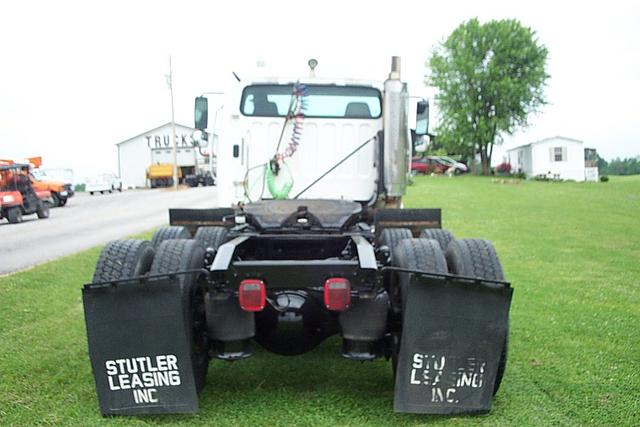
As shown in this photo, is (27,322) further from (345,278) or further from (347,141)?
(345,278)

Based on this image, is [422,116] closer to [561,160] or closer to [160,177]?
[561,160]

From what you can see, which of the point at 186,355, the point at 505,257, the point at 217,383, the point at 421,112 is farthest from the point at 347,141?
the point at 505,257

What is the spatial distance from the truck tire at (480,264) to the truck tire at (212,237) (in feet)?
7.18

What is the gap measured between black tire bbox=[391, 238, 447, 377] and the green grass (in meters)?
0.70

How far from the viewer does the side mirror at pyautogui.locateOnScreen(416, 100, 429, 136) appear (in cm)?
817

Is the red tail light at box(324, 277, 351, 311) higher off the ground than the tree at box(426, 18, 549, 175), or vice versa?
the tree at box(426, 18, 549, 175)

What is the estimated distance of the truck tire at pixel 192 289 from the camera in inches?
189

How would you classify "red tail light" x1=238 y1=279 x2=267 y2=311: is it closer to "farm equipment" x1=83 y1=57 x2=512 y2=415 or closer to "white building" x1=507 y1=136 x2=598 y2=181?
"farm equipment" x1=83 y1=57 x2=512 y2=415

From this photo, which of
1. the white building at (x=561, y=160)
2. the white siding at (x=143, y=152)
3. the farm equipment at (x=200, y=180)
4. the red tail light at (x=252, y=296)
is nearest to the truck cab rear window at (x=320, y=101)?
the red tail light at (x=252, y=296)

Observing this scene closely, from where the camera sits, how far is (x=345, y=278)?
4.70 metres

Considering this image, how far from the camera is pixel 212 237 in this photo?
642 cm

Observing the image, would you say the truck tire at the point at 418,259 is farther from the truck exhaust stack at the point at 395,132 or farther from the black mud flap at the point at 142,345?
the truck exhaust stack at the point at 395,132

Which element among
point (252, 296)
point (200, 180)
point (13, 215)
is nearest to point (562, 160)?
point (200, 180)

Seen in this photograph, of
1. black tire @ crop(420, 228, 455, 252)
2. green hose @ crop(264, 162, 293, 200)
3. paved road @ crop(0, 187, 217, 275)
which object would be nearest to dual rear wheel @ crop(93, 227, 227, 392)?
black tire @ crop(420, 228, 455, 252)
